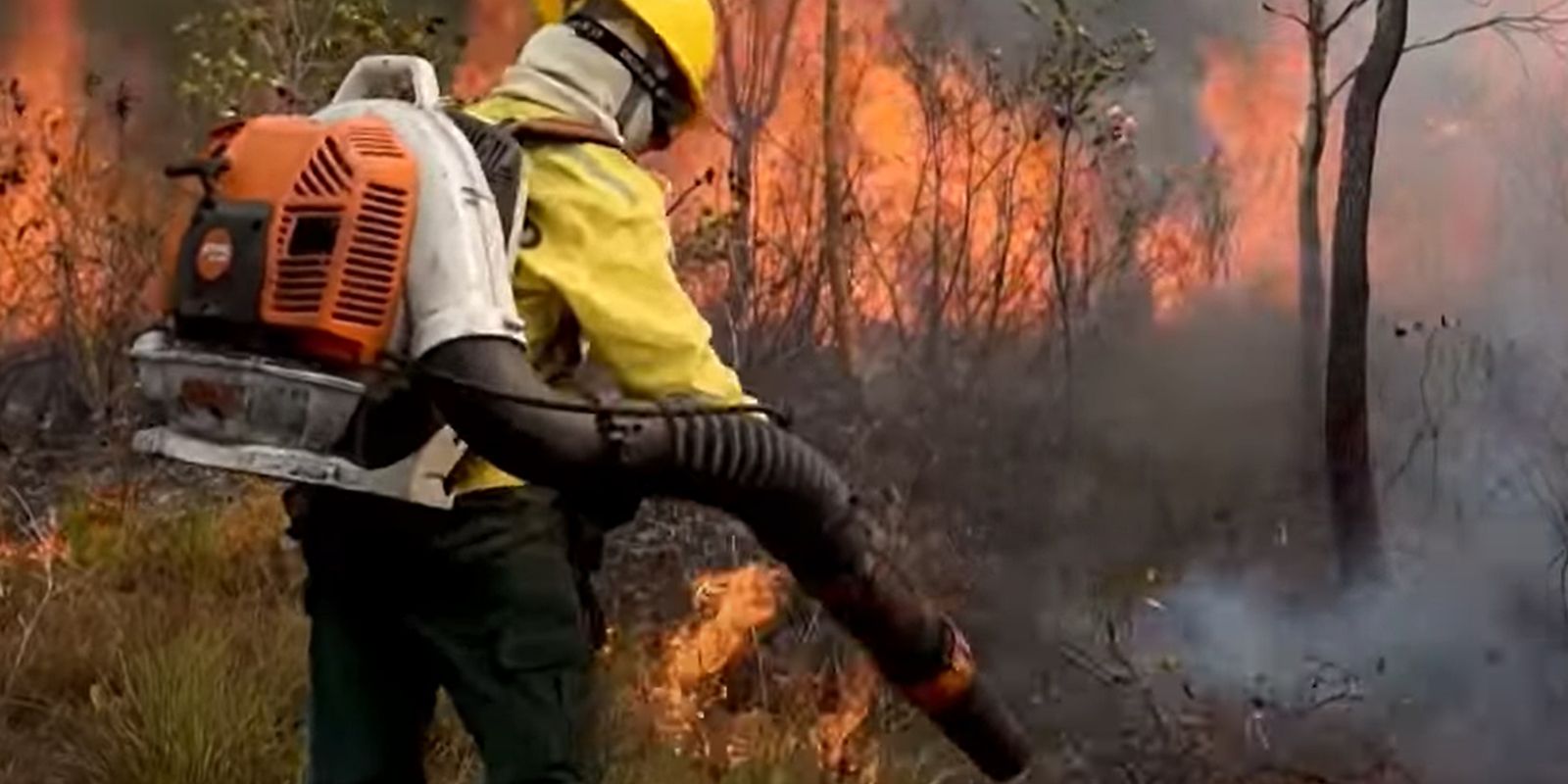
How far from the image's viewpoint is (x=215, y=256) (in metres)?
1.95

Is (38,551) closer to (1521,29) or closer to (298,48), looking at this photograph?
(298,48)

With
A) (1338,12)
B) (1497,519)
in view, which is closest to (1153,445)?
(1497,519)

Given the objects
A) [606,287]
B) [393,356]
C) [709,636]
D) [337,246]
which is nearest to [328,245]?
[337,246]

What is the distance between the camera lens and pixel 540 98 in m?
2.24

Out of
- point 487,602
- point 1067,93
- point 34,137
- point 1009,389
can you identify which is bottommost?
point 1009,389

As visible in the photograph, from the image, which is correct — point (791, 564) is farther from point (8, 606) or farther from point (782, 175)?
point (782, 175)

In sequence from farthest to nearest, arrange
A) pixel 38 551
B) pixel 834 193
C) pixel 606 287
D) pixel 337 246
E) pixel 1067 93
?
1. pixel 834 193
2. pixel 1067 93
3. pixel 38 551
4. pixel 606 287
5. pixel 337 246

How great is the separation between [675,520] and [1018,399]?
120 cm

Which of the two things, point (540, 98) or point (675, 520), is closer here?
point (540, 98)

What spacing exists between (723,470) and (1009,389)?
435 centimetres

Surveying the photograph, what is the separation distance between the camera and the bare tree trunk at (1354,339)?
19.3 ft

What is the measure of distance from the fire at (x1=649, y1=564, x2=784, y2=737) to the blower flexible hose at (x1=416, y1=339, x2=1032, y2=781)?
7.20ft

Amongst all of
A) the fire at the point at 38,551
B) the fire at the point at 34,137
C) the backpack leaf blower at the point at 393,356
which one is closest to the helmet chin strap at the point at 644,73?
the backpack leaf blower at the point at 393,356

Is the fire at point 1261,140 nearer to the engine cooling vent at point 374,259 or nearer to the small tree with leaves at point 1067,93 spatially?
the small tree with leaves at point 1067,93
